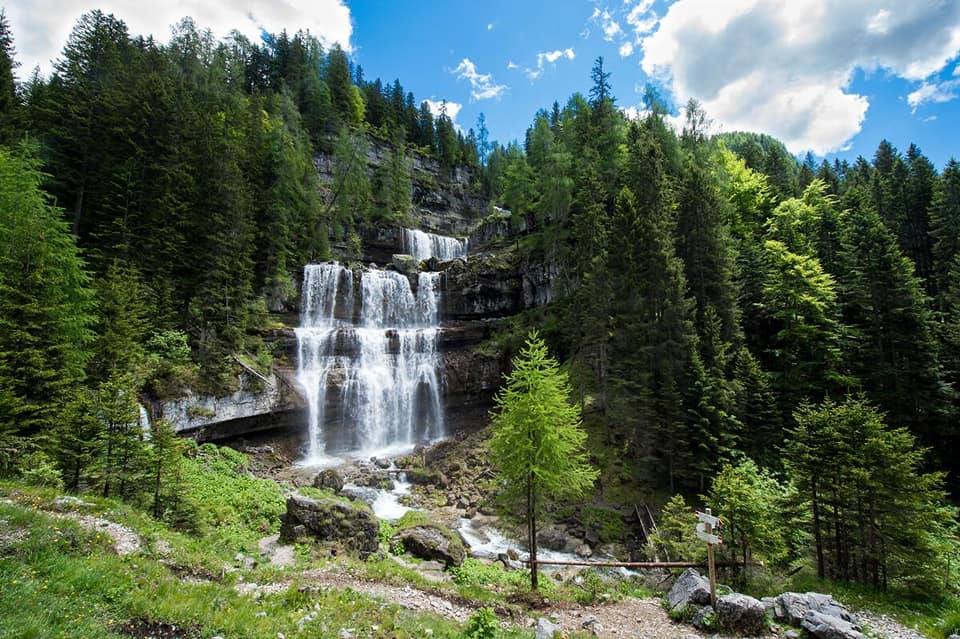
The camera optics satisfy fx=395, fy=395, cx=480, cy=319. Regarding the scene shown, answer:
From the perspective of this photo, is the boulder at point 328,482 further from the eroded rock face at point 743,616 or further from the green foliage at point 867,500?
the green foliage at point 867,500

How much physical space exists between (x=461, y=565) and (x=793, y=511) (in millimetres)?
12859

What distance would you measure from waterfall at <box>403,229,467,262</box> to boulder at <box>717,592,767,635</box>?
1776 inches

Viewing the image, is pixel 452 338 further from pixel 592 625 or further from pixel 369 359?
pixel 592 625

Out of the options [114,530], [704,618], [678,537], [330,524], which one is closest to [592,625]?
[704,618]

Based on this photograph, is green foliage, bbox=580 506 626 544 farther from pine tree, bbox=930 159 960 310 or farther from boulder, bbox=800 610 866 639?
pine tree, bbox=930 159 960 310

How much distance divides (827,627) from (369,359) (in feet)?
105

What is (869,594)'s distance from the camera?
12.7 metres

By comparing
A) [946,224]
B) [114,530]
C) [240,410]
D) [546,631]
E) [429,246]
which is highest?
[429,246]

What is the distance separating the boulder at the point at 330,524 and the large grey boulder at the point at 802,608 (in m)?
12.6

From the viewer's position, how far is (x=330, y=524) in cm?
1477

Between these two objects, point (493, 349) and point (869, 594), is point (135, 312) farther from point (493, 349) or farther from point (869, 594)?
point (869, 594)

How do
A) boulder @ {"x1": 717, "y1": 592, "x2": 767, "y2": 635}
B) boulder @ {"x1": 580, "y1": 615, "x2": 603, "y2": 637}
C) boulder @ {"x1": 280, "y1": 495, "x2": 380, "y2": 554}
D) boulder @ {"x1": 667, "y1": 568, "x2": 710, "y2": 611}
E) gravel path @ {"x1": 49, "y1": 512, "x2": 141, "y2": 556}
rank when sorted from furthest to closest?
boulder @ {"x1": 280, "y1": 495, "x2": 380, "y2": 554} < boulder @ {"x1": 667, "y1": 568, "x2": 710, "y2": 611} < boulder @ {"x1": 580, "y1": 615, "x2": 603, "y2": 637} < boulder @ {"x1": 717, "y1": 592, "x2": 767, "y2": 635} < gravel path @ {"x1": 49, "y1": 512, "x2": 141, "y2": 556}

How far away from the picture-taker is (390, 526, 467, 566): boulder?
15.0 m

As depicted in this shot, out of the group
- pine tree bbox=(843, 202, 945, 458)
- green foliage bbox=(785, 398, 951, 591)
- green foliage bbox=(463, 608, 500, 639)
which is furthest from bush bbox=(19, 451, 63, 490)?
pine tree bbox=(843, 202, 945, 458)
